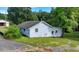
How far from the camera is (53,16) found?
185 inches

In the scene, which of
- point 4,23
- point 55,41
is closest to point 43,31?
point 55,41

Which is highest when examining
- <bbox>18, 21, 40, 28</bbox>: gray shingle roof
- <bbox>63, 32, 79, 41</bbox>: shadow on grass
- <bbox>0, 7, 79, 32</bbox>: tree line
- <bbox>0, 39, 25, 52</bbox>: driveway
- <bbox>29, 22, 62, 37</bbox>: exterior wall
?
<bbox>0, 7, 79, 32</bbox>: tree line

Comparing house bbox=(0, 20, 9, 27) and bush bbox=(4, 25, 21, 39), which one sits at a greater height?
house bbox=(0, 20, 9, 27)

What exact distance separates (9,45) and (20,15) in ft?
1.06

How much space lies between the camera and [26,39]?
4.71 metres

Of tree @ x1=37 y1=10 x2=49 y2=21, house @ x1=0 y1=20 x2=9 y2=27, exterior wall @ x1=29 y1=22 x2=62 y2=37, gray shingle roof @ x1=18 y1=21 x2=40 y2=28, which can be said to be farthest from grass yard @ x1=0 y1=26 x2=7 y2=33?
tree @ x1=37 y1=10 x2=49 y2=21

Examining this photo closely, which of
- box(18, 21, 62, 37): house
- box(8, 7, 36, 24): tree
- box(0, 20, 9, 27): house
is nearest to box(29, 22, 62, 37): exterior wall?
box(18, 21, 62, 37): house

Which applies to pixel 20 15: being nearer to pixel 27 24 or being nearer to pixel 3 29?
pixel 27 24

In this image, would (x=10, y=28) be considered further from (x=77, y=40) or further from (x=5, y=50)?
(x=77, y=40)

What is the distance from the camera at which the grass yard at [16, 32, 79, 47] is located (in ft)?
15.4

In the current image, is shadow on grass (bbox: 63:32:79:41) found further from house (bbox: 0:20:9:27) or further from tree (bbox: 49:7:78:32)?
house (bbox: 0:20:9:27)

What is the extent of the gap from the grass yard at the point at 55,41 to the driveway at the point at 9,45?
51 millimetres
